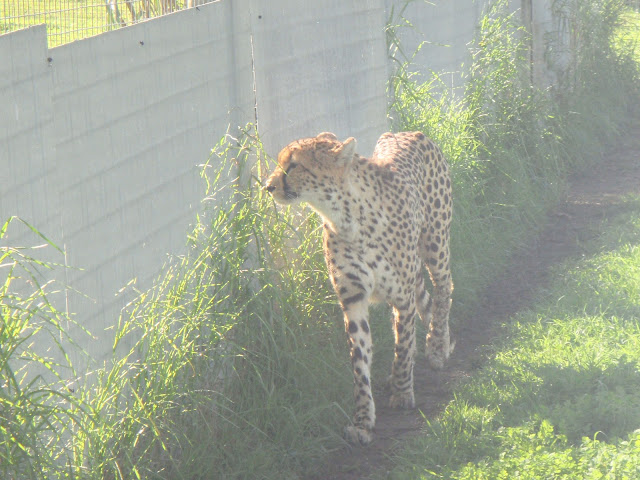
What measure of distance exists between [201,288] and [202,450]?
0.68 metres

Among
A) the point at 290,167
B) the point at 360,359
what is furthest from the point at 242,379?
the point at 290,167

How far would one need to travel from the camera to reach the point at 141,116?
12.1ft

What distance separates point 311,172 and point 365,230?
1.33 ft

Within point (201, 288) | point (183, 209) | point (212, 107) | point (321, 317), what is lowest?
point (321, 317)

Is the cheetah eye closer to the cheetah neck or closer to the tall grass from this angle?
the cheetah neck

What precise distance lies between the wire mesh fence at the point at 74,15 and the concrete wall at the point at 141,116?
0.26ft

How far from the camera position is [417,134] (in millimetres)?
5285

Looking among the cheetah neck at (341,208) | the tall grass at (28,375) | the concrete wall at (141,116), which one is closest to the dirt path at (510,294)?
the cheetah neck at (341,208)

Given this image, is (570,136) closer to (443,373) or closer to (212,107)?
(443,373)

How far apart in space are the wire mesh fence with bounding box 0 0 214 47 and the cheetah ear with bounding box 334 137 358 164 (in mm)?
996

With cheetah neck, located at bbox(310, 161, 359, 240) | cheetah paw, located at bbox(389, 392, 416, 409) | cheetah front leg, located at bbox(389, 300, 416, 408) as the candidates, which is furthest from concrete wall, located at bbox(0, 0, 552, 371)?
cheetah paw, located at bbox(389, 392, 416, 409)

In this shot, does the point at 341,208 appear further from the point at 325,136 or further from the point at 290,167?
the point at 325,136

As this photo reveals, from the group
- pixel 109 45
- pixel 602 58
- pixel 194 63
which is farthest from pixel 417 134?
pixel 602 58

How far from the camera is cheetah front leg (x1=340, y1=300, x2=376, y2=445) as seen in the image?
429cm
